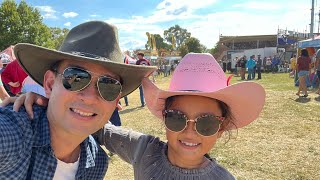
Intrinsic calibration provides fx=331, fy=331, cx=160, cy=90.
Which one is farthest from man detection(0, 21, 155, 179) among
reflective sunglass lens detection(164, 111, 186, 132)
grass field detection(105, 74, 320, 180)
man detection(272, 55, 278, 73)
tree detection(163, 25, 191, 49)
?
tree detection(163, 25, 191, 49)

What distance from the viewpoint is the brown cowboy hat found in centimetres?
179

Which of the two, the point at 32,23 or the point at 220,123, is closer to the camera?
the point at 220,123

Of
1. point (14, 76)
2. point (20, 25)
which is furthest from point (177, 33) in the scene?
point (14, 76)

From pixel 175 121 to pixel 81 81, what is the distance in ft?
1.89

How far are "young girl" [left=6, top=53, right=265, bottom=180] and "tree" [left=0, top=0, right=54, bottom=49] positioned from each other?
41.2 meters

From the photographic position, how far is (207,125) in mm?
1894

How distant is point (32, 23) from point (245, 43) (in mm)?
35915

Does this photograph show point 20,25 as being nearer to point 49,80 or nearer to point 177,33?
point 49,80

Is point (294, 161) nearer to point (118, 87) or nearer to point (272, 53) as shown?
point (118, 87)

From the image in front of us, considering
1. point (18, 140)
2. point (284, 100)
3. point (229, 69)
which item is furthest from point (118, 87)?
point (229, 69)

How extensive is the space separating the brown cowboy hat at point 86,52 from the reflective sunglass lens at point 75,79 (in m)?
0.07

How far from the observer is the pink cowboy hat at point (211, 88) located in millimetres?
1909

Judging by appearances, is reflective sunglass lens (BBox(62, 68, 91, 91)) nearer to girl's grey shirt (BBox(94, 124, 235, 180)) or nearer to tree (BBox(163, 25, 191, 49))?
girl's grey shirt (BBox(94, 124, 235, 180))

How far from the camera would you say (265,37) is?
57.8m
